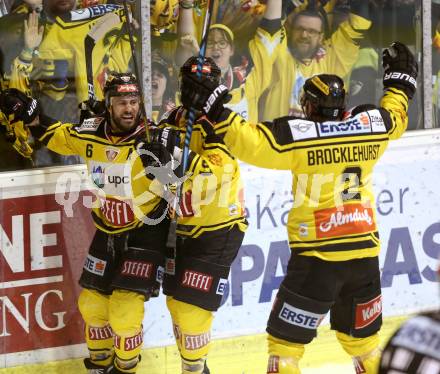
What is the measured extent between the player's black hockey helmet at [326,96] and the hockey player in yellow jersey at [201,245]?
17.6 inches

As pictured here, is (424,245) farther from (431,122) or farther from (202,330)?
(202,330)

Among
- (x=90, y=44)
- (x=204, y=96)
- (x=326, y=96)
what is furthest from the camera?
(x=90, y=44)

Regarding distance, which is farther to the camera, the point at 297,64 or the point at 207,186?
the point at 297,64

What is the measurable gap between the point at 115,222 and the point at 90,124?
432 millimetres

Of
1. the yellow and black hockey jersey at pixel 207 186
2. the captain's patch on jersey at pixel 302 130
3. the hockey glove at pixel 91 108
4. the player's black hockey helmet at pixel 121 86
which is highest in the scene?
the player's black hockey helmet at pixel 121 86

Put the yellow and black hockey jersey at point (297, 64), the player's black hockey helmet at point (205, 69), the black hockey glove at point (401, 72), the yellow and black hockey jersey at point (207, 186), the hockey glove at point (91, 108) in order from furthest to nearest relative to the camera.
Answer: the yellow and black hockey jersey at point (297, 64) < the hockey glove at point (91, 108) < the black hockey glove at point (401, 72) < the yellow and black hockey jersey at point (207, 186) < the player's black hockey helmet at point (205, 69)

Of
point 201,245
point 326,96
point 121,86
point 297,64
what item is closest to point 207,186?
point 201,245

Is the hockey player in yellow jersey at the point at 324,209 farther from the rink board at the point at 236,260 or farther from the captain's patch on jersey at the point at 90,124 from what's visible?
the rink board at the point at 236,260

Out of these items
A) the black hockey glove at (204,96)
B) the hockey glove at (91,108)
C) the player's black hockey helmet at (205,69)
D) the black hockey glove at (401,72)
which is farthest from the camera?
the hockey glove at (91,108)

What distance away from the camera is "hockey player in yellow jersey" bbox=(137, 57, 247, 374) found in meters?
4.20

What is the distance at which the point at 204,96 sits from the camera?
146 inches

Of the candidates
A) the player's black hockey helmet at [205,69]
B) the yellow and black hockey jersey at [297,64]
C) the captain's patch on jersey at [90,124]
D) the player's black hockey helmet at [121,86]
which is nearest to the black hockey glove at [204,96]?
the player's black hockey helmet at [205,69]

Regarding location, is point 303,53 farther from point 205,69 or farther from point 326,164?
point 326,164

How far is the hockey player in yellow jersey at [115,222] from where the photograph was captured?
4.22 metres
